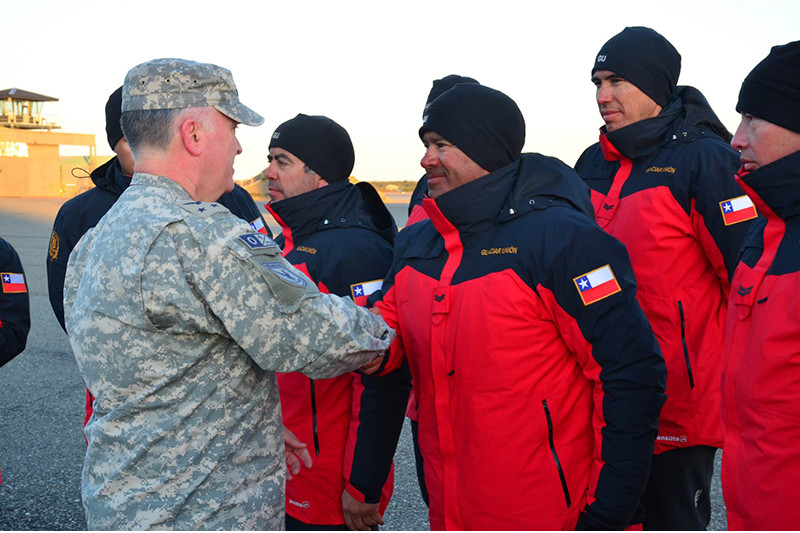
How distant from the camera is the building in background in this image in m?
42.6

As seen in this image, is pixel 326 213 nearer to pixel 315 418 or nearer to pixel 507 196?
pixel 315 418

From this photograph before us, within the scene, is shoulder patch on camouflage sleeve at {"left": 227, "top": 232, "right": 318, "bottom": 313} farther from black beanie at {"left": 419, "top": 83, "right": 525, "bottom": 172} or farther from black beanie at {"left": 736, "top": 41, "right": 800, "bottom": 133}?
black beanie at {"left": 736, "top": 41, "right": 800, "bottom": 133}

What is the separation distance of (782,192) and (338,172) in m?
2.07

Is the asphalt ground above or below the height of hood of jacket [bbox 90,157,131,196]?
below

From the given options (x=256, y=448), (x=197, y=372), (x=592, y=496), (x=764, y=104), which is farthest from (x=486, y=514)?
(x=764, y=104)

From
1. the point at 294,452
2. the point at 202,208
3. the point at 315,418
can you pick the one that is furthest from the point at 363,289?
the point at 202,208

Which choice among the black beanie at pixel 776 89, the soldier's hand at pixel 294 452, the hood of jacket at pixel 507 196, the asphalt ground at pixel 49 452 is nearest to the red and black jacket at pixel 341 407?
Result: the soldier's hand at pixel 294 452

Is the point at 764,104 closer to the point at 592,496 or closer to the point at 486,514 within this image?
the point at 592,496

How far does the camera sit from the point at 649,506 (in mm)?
3361

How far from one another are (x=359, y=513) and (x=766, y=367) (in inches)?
68.1

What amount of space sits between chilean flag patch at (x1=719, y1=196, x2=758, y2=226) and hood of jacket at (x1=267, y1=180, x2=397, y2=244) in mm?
1522

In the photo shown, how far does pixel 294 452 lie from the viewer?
9.12 feet

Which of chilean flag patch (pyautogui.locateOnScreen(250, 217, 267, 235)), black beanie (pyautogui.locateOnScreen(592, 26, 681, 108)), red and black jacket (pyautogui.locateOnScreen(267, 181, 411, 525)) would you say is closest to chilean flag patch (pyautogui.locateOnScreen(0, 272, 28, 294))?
chilean flag patch (pyautogui.locateOnScreen(250, 217, 267, 235))

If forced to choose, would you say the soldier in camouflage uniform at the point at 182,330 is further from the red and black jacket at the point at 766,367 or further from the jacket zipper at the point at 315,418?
the red and black jacket at the point at 766,367
